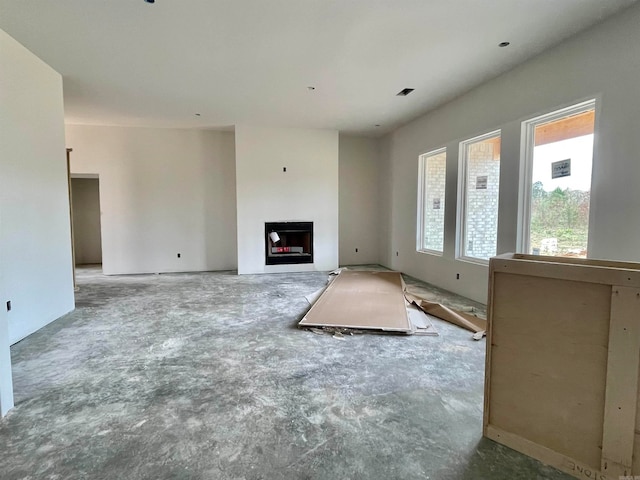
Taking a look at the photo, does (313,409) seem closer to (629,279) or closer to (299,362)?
(299,362)

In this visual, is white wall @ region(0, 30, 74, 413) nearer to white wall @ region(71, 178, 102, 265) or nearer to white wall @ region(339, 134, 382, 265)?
white wall @ region(71, 178, 102, 265)

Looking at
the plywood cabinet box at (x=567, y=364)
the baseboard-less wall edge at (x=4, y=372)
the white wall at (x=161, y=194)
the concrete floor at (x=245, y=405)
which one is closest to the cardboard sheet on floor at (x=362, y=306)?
the concrete floor at (x=245, y=405)

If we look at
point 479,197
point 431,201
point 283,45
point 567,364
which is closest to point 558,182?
point 479,197

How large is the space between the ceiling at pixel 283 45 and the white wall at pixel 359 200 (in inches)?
97.3

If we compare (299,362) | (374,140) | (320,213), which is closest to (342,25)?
(299,362)

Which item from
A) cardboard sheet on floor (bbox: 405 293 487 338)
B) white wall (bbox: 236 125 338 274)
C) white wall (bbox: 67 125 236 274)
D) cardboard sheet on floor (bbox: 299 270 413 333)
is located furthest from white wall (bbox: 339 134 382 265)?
cardboard sheet on floor (bbox: 405 293 487 338)

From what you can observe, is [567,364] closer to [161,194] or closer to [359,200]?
[359,200]

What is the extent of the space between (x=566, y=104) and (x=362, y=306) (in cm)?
295

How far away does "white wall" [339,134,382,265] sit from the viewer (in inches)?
291

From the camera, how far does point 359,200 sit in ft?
24.6

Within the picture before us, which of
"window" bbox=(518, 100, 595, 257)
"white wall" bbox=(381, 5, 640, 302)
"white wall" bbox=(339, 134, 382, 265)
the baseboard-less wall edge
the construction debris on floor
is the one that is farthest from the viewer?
"white wall" bbox=(339, 134, 382, 265)

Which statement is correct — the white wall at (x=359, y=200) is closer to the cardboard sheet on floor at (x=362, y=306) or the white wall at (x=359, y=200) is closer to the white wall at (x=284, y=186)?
the white wall at (x=284, y=186)

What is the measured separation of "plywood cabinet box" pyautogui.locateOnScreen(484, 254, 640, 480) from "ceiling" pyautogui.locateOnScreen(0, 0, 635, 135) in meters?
2.33

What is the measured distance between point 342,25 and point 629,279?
279 centimetres
